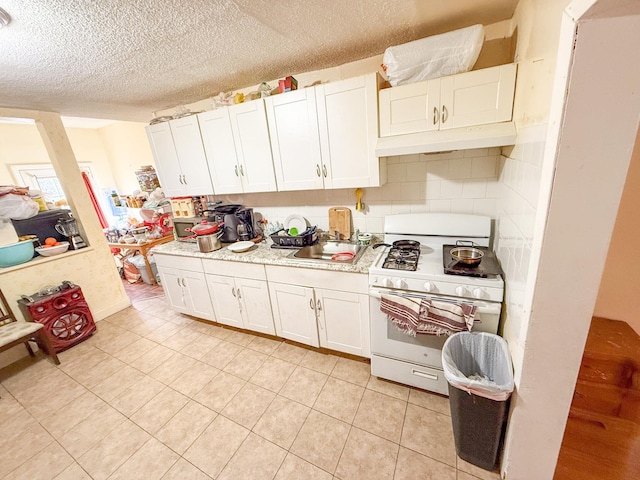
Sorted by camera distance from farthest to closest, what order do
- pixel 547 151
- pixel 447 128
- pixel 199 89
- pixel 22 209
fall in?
pixel 22 209 → pixel 199 89 → pixel 447 128 → pixel 547 151

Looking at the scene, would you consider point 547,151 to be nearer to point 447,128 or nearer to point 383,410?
point 447,128

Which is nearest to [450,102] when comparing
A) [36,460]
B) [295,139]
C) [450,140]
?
[450,140]

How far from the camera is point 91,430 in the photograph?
5.51 ft

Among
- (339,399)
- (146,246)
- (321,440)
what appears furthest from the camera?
(146,246)

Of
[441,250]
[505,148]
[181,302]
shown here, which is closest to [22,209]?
[181,302]

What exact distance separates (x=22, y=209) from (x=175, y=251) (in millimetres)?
1624

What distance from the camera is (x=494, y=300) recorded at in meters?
1.34

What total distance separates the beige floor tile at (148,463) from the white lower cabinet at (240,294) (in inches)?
39.5

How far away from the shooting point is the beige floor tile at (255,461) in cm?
134

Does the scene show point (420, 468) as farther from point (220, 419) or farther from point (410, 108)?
point (410, 108)

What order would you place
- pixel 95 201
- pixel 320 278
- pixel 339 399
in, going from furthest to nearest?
pixel 95 201
pixel 320 278
pixel 339 399

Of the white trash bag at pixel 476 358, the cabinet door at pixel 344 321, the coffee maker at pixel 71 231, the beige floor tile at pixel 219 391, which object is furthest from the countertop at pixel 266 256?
the coffee maker at pixel 71 231

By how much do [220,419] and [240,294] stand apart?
3.06ft

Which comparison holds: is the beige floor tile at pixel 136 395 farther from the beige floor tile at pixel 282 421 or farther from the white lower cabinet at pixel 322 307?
the white lower cabinet at pixel 322 307
